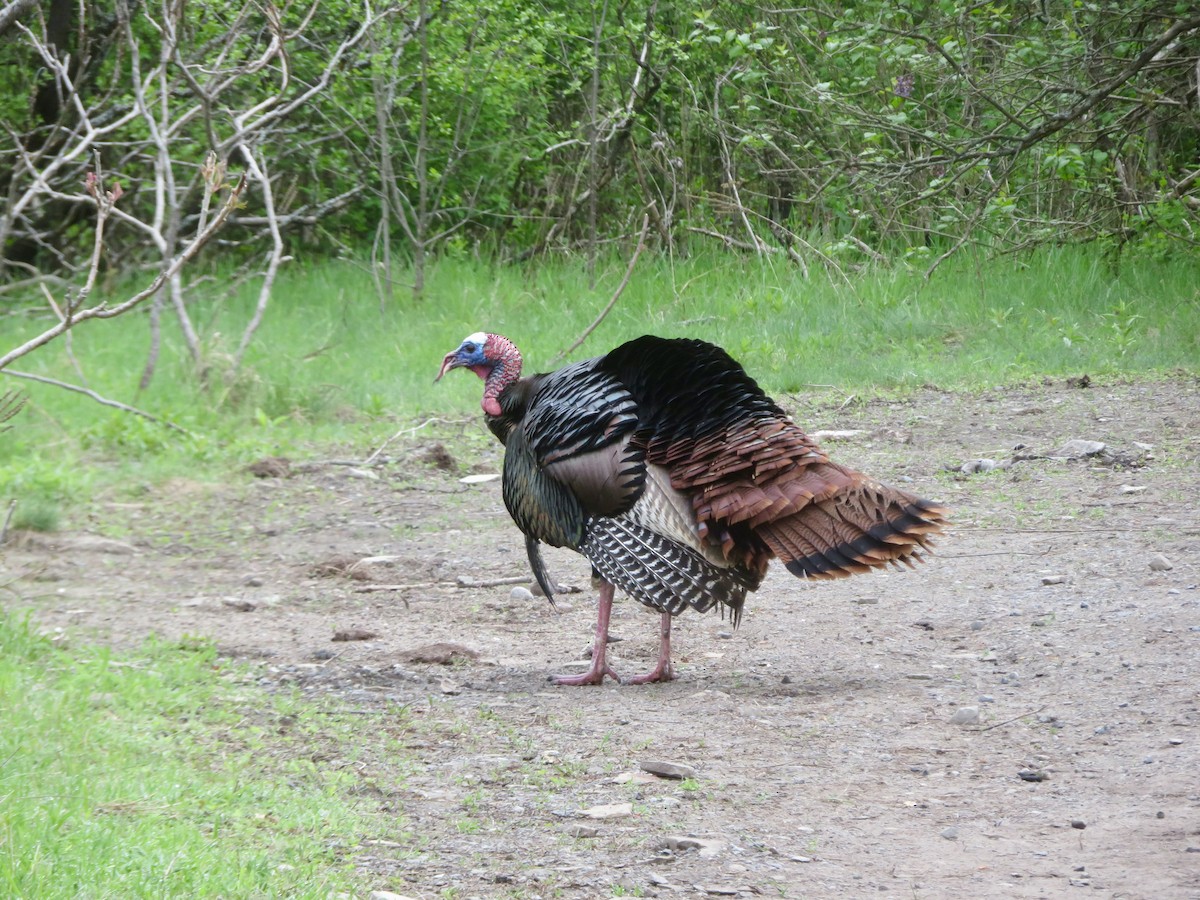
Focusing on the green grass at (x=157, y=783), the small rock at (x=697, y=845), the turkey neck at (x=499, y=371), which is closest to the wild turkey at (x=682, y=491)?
the turkey neck at (x=499, y=371)

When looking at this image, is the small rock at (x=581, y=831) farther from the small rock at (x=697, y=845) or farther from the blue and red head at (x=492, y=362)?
the blue and red head at (x=492, y=362)

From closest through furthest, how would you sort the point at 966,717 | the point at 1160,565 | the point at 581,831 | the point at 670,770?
the point at 581,831 < the point at 670,770 < the point at 966,717 < the point at 1160,565

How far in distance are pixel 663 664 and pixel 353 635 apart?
53.4 inches

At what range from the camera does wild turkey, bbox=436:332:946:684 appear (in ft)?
15.3

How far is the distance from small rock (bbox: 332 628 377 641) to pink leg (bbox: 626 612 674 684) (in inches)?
47.2

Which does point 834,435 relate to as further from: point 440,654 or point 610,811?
point 610,811

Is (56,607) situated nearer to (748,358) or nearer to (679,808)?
(679,808)

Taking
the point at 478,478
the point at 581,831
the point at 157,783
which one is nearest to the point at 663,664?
the point at 581,831

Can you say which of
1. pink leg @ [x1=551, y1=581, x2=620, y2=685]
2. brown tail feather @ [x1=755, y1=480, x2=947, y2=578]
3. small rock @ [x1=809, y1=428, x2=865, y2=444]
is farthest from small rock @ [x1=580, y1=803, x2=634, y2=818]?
small rock @ [x1=809, y1=428, x2=865, y2=444]

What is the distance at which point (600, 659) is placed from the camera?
5121 millimetres

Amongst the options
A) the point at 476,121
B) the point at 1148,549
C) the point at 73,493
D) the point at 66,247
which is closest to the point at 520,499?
the point at 1148,549

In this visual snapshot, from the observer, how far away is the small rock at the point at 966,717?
4.34 m

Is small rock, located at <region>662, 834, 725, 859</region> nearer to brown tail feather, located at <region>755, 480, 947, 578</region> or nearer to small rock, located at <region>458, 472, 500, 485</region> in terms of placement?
brown tail feather, located at <region>755, 480, 947, 578</region>

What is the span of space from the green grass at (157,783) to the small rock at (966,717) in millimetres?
1911
